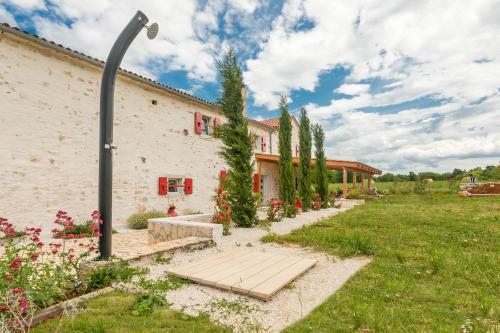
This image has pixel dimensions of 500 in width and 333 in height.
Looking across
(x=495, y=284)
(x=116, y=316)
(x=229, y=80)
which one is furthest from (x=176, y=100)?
(x=495, y=284)

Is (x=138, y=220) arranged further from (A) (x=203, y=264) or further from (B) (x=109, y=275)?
(B) (x=109, y=275)

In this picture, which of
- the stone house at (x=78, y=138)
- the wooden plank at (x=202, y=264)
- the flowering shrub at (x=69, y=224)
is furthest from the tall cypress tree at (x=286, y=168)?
the flowering shrub at (x=69, y=224)

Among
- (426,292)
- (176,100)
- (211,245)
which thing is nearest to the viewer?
(426,292)

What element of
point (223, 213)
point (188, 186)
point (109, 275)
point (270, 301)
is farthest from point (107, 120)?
point (188, 186)

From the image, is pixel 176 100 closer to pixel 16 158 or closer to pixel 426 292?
pixel 16 158

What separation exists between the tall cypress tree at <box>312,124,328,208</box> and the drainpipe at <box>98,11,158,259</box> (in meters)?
12.7

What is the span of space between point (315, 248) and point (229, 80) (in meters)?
6.33

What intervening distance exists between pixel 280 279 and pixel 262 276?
282 mm

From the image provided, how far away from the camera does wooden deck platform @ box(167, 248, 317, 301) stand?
3.78m

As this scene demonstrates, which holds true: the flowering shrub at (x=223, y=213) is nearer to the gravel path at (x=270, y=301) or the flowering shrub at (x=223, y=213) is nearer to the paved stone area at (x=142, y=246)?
the paved stone area at (x=142, y=246)

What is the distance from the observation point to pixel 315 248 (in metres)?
6.53

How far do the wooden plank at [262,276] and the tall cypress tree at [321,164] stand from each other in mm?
10853

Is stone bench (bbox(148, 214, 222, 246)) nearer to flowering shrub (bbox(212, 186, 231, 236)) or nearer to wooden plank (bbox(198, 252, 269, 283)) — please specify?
wooden plank (bbox(198, 252, 269, 283))

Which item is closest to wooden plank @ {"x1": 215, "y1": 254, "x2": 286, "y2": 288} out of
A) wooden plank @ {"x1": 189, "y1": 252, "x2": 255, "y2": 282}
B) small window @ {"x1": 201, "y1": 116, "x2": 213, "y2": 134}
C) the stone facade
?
wooden plank @ {"x1": 189, "y1": 252, "x2": 255, "y2": 282}
